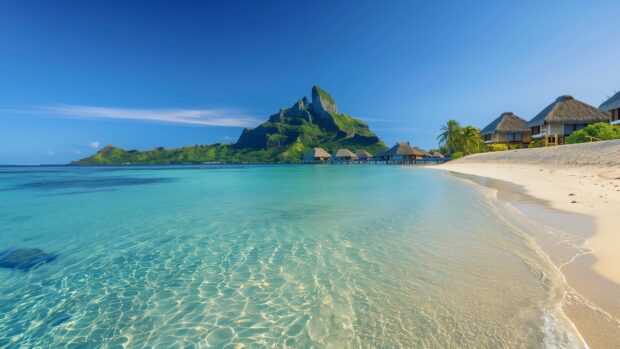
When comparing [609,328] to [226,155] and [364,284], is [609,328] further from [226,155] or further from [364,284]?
[226,155]

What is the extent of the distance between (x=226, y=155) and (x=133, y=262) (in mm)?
167511

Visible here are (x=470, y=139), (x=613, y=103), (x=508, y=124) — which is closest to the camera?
(x=613, y=103)

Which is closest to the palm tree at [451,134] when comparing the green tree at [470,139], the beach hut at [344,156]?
the green tree at [470,139]

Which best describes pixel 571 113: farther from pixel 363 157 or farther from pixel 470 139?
pixel 363 157

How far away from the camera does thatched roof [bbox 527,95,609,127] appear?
34181mm

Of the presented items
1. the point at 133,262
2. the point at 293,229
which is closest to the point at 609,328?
the point at 293,229

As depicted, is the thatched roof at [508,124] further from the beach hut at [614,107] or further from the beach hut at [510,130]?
the beach hut at [614,107]

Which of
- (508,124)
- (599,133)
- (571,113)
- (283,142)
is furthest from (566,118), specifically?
(283,142)

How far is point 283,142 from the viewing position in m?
157

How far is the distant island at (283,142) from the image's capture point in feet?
465

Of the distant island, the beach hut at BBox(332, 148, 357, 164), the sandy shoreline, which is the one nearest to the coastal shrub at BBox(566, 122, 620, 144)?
the sandy shoreline

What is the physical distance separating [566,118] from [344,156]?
57171 millimetres

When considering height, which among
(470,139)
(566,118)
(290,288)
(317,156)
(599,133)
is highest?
(566,118)

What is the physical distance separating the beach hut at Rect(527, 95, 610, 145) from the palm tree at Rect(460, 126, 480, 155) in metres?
10.3
